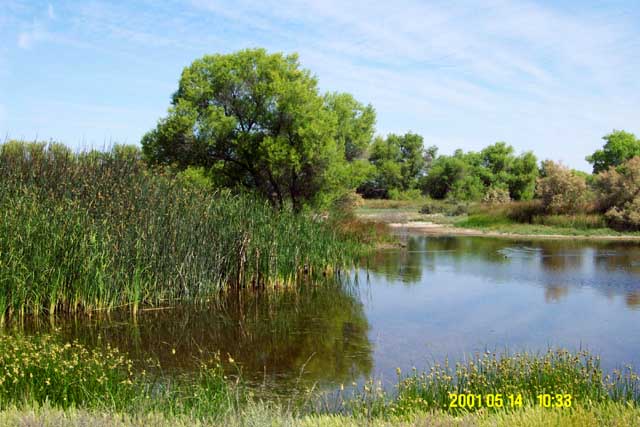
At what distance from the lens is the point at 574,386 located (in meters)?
6.46

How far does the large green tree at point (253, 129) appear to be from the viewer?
20297 mm

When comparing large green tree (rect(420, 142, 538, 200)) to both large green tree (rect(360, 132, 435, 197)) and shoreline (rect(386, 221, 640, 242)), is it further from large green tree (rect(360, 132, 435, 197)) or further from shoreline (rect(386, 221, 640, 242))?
shoreline (rect(386, 221, 640, 242))

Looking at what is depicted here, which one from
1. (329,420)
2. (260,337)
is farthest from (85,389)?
(260,337)

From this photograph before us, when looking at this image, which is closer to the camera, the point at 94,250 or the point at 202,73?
the point at 94,250

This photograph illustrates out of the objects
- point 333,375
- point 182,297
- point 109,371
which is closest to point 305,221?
point 182,297

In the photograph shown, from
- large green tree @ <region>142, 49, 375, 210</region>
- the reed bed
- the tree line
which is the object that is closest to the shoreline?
the tree line

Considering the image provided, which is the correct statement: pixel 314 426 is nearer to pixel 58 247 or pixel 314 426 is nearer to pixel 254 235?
pixel 58 247

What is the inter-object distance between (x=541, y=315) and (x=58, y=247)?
28.3 feet

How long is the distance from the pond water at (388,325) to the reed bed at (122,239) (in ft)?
2.02

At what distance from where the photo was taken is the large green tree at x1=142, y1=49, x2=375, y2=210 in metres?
20.3

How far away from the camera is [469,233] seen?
33.2 meters

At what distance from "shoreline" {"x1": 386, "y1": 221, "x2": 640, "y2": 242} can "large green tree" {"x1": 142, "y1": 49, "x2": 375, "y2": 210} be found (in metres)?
12.5
